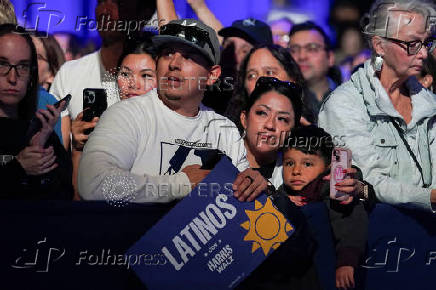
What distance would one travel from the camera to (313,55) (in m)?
5.36

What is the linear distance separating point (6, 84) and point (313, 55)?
2.40m

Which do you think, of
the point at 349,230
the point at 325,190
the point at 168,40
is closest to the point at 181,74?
the point at 168,40

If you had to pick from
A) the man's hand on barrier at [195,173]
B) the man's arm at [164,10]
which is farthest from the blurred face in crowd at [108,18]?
the man's hand on barrier at [195,173]

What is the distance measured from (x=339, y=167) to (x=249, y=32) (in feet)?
6.58

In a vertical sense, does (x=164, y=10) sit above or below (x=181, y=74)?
above

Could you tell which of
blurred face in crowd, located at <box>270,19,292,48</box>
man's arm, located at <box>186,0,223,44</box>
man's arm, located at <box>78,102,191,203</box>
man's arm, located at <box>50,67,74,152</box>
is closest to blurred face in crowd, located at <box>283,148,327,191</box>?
man's arm, located at <box>78,102,191,203</box>

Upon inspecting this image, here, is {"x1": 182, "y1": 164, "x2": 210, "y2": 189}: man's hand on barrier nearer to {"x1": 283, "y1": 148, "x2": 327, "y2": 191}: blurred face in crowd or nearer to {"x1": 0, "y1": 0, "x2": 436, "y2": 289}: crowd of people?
{"x1": 0, "y1": 0, "x2": 436, "y2": 289}: crowd of people

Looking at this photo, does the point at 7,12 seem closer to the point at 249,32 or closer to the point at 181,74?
the point at 181,74

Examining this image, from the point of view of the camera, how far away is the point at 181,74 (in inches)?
160

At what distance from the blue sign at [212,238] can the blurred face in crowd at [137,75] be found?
1258mm

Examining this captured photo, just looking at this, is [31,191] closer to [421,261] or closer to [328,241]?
[328,241]

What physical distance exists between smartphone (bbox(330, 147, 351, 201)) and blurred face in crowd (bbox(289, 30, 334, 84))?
5.97ft

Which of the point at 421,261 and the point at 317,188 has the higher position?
the point at 317,188

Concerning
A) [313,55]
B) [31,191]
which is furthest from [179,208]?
[313,55]
